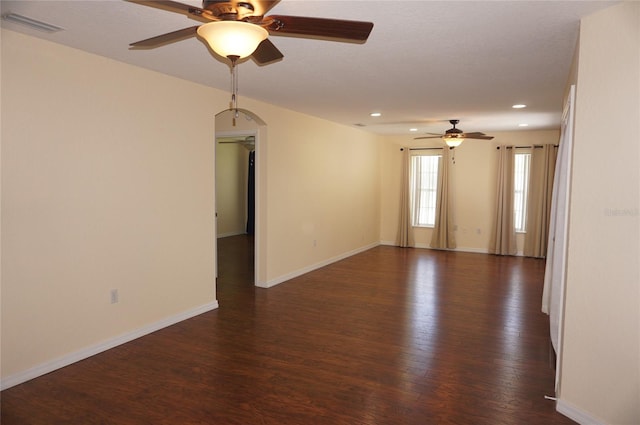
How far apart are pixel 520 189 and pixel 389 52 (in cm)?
625

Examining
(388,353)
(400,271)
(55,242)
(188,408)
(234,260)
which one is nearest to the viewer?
(188,408)

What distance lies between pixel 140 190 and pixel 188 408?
6.48 ft

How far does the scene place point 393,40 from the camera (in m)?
2.86

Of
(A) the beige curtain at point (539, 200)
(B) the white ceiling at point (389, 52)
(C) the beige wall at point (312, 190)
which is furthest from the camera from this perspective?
(A) the beige curtain at point (539, 200)

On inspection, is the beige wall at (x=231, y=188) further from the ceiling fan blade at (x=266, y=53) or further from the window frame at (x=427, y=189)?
the ceiling fan blade at (x=266, y=53)

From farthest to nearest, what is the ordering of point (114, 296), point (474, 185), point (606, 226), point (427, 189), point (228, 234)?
point (228, 234) < point (427, 189) < point (474, 185) < point (114, 296) < point (606, 226)

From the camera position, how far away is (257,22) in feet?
5.91

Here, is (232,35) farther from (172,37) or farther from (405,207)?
(405,207)

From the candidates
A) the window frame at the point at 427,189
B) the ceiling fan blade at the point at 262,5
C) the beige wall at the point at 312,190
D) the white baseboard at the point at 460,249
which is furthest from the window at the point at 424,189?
the ceiling fan blade at the point at 262,5

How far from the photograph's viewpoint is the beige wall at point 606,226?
7.46 feet

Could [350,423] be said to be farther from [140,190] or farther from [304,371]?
[140,190]

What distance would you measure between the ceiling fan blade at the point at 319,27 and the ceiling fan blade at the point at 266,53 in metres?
0.16

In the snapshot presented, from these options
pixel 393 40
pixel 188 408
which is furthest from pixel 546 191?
pixel 188 408

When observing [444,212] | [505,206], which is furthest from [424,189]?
[505,206]
